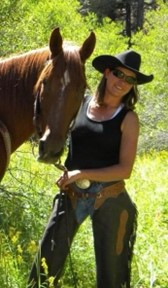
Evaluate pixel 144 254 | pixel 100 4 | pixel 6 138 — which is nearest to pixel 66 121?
pixel 6 138

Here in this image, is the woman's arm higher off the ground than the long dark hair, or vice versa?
the long dark hair

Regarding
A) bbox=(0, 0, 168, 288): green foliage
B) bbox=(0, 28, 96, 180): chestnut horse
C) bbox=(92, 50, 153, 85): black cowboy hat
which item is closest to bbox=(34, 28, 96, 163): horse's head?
bbox=(0, 28, 96, 180): chestnut horse

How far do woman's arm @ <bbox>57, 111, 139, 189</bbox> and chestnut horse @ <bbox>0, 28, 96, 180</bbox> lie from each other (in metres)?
0.24

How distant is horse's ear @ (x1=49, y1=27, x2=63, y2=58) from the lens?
2818mm

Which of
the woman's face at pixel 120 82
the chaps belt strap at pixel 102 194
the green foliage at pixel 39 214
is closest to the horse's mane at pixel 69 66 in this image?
the woman's face at pixel 120 82

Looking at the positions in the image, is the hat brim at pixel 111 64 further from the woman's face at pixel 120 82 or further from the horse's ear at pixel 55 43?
the horse's ear at pixel 55 43

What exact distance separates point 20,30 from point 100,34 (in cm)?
2276

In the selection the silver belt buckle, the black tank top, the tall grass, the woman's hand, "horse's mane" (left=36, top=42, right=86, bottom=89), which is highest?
"horse's mane" (left=36, top=42, right=86, bottom=89)

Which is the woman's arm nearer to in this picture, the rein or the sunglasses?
the sunglasses

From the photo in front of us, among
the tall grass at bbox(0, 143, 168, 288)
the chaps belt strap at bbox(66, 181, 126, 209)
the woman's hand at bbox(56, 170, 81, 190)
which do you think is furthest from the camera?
the tall grass at bbox(0, 143, 168, 288)

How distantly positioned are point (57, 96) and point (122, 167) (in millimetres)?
579

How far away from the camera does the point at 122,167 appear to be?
9.82 ft

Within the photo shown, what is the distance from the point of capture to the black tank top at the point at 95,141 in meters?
3.04

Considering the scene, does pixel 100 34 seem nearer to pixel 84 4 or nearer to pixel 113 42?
pixel 113 42
